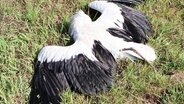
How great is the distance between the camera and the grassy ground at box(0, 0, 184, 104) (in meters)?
3.41

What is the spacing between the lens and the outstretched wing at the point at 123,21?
369 cm

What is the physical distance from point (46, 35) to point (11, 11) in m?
0.36

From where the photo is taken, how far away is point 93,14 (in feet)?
13.0

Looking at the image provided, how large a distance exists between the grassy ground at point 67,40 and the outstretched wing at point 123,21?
0.34 feet

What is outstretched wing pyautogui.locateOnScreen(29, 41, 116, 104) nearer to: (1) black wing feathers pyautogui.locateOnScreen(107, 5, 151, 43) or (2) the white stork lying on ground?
(2) the white stork lying on ground

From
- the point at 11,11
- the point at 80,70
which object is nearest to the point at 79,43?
the point at 80,70

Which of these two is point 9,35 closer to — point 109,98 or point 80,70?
point 80,70

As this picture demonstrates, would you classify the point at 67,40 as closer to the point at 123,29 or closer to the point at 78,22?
the point at 78,22

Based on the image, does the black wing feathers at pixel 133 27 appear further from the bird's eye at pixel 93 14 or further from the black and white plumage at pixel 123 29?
the bird's eye at pixel 93 14

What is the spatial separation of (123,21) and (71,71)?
2.01 feet

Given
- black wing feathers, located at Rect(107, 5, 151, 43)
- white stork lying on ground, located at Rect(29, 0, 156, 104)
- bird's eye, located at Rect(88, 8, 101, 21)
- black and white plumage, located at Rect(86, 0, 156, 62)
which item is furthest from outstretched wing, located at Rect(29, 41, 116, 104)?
bird's eye, located at Rect(88, 8, 101, 21)

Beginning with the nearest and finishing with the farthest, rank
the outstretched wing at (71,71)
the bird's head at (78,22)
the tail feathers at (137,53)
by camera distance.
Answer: the outstretched wing at (71,71) < the tail feathers at (137,53) < the bird's head at (78,22)

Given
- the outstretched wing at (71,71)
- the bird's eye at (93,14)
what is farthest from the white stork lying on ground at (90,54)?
the bird's eye at (93,14)

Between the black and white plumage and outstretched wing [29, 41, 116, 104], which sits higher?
the black and white plumage
